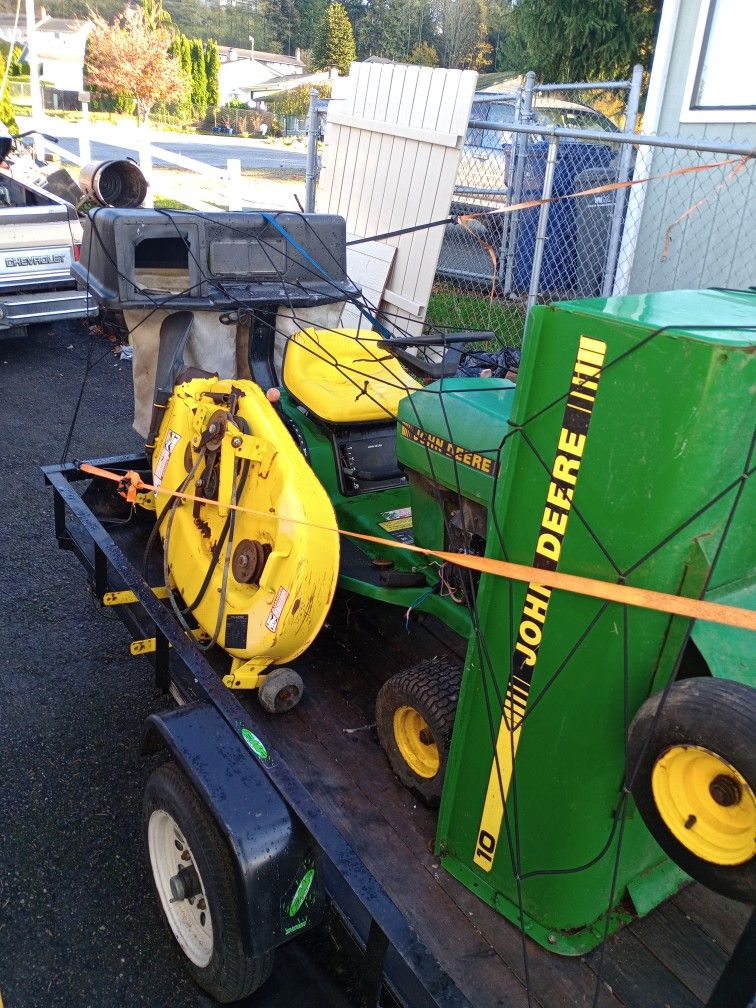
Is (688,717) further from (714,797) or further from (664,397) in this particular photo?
(664,397)

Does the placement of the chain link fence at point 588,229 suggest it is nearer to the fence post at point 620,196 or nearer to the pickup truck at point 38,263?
the fence post at point 620,196

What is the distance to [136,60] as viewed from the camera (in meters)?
26.5

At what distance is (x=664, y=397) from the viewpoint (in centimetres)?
175

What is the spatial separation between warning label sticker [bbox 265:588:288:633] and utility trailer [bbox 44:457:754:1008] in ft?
0.91

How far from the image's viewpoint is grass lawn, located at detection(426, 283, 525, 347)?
759cm

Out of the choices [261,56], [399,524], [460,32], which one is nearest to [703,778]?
[399,524]

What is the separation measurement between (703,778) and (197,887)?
1571 millimetres

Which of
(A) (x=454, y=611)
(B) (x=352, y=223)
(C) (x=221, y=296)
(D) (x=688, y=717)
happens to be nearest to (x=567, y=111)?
(B) (x=352, y=223)

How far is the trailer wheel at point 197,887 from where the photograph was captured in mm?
2309

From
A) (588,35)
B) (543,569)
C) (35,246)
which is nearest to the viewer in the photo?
(543,569)

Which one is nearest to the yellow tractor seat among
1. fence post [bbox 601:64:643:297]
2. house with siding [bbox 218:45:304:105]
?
fence post [bbox 601:64:643:297]

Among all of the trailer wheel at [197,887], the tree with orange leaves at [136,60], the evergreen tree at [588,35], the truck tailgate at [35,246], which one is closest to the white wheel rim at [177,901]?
the trailer wheel at [197,887]

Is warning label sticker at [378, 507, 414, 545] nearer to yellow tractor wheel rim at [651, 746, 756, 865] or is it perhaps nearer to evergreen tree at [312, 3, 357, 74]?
yellow tractor wheel rim at [651, 746, 756, 865]

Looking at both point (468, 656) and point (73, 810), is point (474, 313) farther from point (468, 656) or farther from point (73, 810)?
point (468, 656)
